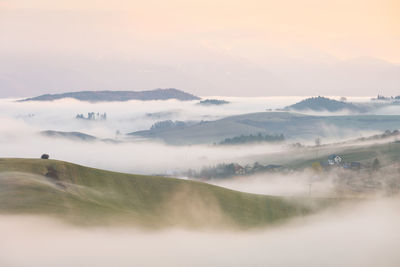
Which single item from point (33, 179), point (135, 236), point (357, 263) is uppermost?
point (33, 179)

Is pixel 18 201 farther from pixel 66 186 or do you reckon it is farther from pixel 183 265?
pixel 183 265

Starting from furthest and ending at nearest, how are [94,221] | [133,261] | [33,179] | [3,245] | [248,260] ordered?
[33,179] → [248,260] → [94,221] → [133,261] → [3,245]

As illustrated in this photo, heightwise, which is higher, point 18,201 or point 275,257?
point 18,201

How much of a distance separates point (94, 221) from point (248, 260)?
4054cm

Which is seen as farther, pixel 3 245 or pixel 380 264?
pixel 380 264

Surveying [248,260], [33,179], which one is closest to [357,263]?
[248,260]

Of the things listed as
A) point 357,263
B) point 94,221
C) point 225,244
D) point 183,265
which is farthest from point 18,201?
point 357,263

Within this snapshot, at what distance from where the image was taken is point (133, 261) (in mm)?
149250

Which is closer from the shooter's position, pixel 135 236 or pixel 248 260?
pixel 135 236

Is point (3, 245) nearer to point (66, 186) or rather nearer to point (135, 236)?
point (135, 236)

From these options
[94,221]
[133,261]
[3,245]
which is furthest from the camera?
[94,221]

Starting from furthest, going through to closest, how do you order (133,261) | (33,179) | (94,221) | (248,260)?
(33,179), (248,260), (94,221), (133,261)

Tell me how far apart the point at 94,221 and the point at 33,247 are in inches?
945

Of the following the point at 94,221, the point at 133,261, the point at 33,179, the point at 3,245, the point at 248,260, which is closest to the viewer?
the point at 3,245
